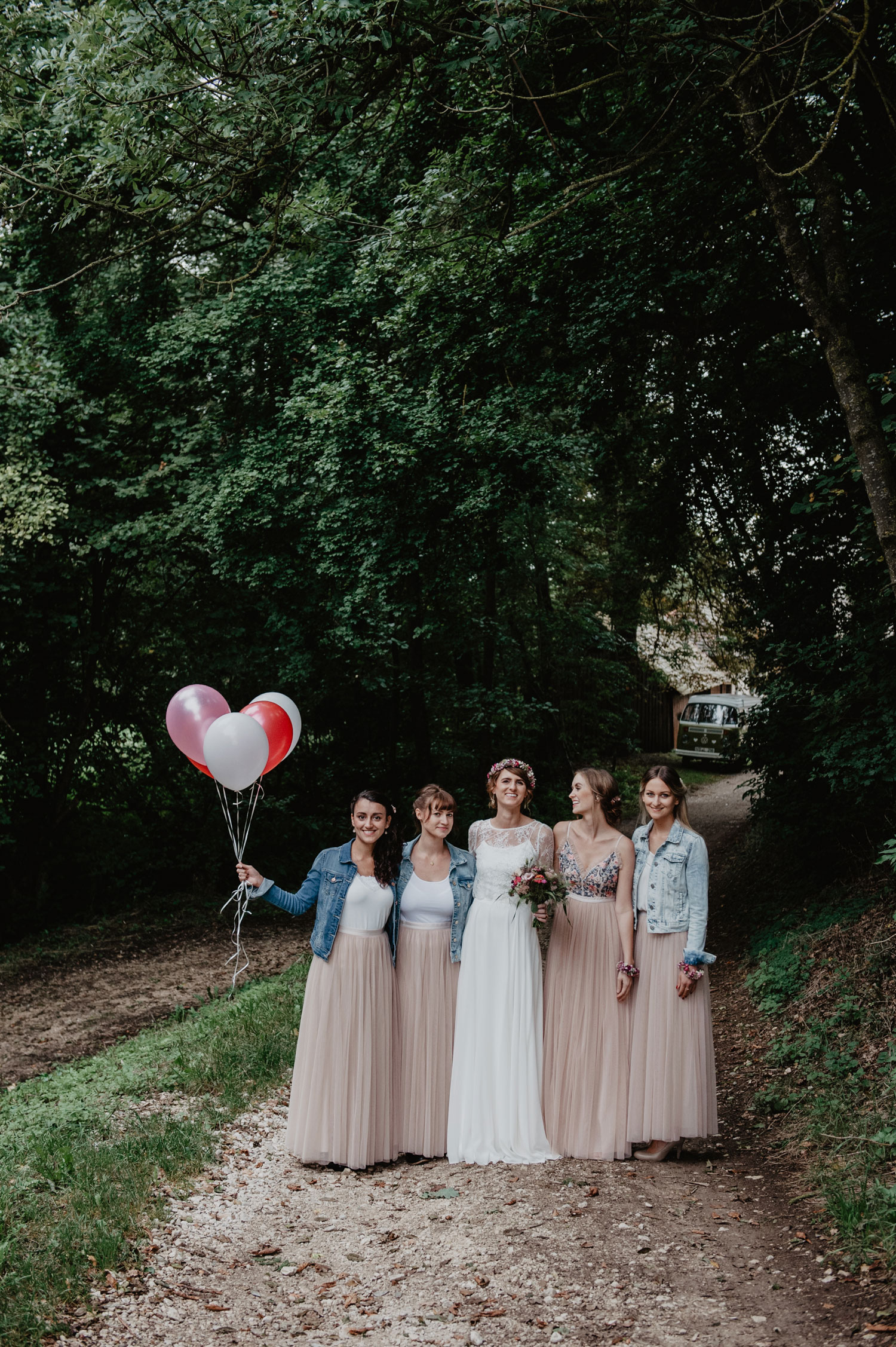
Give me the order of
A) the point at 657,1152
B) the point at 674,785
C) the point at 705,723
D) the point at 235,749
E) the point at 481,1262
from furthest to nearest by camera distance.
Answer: the point at 705,723, the point at 235,749, the point at 674,785, the point at 657,1152, the point at 481,1262

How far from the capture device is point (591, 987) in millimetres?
5414

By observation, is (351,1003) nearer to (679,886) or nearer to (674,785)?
(679,886)

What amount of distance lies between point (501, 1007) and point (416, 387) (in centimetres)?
789

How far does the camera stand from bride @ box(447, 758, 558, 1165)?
17.3ft

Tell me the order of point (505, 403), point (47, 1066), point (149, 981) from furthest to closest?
point (149, 981), point (505, 403), point (47, 1066)

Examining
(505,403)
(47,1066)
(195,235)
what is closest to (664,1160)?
(47,1066)

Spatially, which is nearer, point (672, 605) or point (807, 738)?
point (807, 738)

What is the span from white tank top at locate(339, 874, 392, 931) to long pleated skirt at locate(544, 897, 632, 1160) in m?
0.97

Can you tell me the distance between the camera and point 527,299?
9.51 metres

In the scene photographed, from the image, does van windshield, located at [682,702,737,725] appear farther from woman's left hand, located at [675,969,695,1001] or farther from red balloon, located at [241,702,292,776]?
woman's left hand, located at [675,969,695,1001]

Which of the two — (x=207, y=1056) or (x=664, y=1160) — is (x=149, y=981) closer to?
(x=207, y=1056)

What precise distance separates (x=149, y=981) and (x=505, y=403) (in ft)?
26.7

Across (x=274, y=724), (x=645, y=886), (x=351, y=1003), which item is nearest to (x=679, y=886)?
(x=645, y=886)

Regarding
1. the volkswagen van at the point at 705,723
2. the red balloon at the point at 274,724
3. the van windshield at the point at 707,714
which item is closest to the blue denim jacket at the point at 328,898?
the red balloon at the point at 274,724
